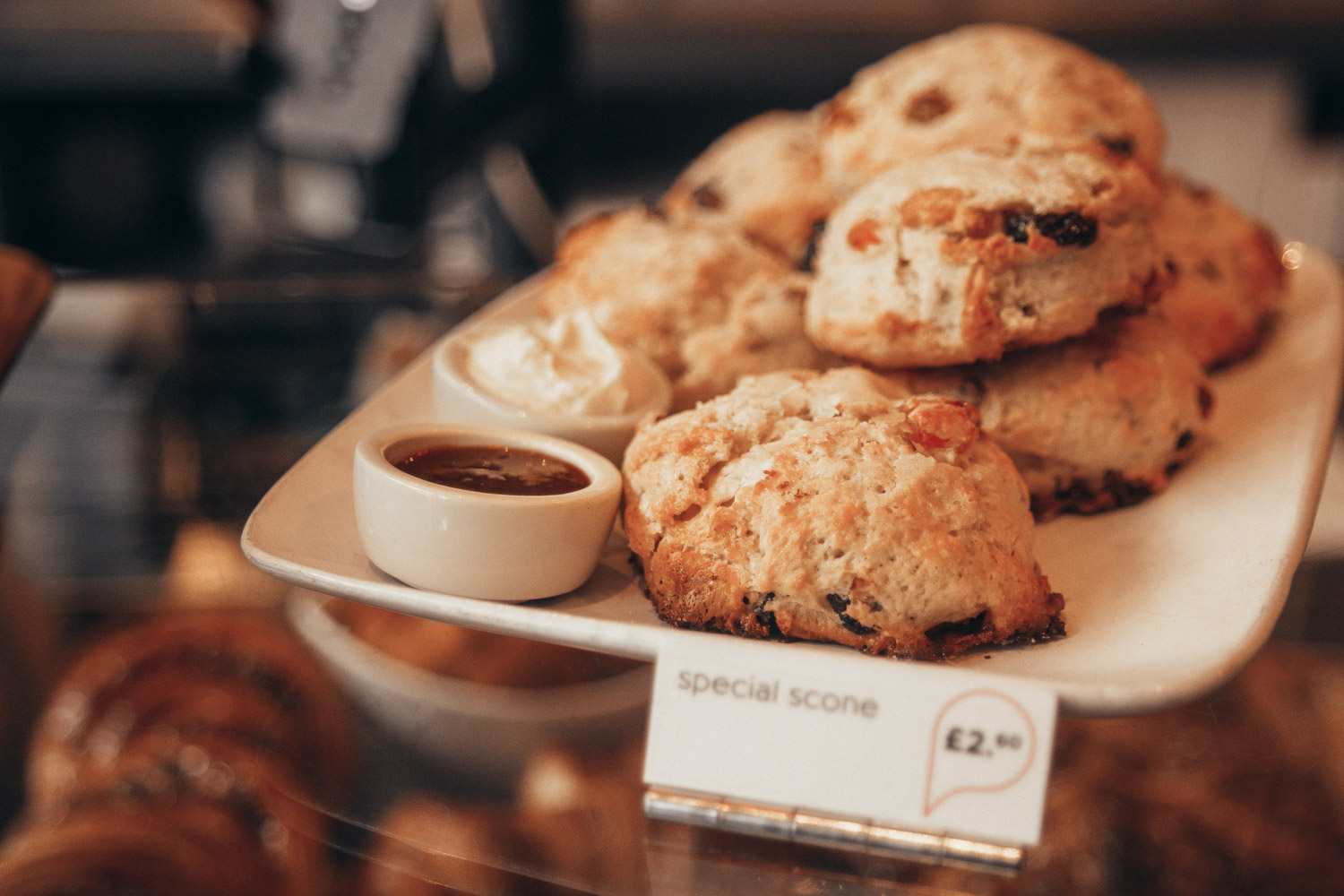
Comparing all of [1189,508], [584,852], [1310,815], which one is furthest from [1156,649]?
[584,852]

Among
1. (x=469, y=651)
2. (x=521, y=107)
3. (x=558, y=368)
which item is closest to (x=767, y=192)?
(x=558, y=368)

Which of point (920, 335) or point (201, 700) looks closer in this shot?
point (201, 700)

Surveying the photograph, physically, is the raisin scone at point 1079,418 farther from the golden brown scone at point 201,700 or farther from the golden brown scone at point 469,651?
the golden brown scone at point 201,700

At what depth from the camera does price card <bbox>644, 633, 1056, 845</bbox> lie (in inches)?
42.5

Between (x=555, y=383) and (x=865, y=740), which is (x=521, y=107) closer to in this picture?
(x=555, y=383)

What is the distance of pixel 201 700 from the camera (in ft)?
4.54

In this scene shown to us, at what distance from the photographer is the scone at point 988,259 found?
155cm

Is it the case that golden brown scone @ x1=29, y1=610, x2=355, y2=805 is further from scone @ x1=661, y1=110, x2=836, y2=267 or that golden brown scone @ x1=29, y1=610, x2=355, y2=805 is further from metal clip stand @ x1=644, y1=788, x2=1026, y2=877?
scone @ x1=661, y1=110, x2=836, y2=267

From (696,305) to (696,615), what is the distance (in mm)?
823

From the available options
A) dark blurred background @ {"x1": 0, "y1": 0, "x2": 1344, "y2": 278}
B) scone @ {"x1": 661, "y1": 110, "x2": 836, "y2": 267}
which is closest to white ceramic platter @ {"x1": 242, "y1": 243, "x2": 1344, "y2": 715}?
scone @ {"x1": 661, "y1": 110, "x2": 836, "y2": 267}

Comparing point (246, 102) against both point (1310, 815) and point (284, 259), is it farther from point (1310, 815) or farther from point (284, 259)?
point (1310, 815)

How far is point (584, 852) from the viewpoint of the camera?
3.99ft

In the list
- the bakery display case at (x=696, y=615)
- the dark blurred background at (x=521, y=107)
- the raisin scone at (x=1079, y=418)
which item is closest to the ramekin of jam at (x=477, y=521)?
the bakery display case at (x=696, y=615)

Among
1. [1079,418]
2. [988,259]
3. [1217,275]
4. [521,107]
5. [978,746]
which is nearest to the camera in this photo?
[978,746]
